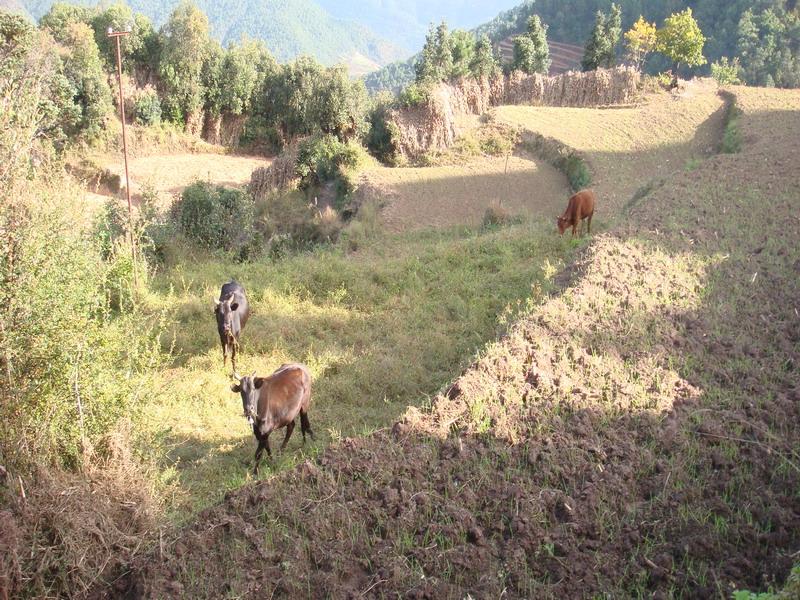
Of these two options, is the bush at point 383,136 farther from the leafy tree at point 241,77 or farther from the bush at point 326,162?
the leafy tree at point 241,77

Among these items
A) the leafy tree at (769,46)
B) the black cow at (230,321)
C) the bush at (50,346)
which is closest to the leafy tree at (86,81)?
the black cow at (230,321)

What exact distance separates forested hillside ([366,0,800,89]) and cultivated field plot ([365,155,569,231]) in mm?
34300

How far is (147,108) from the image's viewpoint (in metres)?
36.6

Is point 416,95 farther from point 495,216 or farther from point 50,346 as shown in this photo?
point 50,346

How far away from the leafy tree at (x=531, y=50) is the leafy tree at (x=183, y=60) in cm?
1864

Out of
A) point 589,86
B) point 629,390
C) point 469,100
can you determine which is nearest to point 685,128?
point 589,86

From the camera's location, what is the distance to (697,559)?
4777 mm

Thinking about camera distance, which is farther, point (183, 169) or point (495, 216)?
point (183, 169)

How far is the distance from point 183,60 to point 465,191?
22.2 m

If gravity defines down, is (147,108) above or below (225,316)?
above

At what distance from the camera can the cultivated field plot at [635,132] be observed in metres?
24.4

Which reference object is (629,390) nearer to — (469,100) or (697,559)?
(697,559)

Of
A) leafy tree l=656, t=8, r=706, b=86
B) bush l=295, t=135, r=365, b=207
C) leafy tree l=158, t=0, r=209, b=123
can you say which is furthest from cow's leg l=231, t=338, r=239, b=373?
leafy tree l=656, t=8, r=706, b=86

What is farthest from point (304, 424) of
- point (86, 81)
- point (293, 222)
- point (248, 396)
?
point (86, 81)
